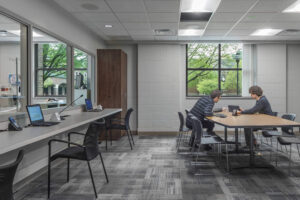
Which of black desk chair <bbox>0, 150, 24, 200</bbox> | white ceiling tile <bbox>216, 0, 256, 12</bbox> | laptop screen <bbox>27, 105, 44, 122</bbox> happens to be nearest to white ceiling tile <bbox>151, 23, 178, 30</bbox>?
white ceiling tile <bbox>216, 0, 256, 12</bbox>

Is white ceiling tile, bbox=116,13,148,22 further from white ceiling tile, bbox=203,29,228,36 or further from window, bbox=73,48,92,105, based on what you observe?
white ceiling tile, bbox=203,29,228,36

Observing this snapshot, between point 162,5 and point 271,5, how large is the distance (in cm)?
172

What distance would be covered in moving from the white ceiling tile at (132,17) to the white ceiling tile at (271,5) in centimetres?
190

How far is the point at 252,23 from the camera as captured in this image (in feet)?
16.1

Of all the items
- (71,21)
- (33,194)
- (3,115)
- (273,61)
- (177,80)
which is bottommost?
(33,194)

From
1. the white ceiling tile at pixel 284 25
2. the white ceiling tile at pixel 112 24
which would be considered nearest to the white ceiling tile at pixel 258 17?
the white ceiling tile at pixel 284 25

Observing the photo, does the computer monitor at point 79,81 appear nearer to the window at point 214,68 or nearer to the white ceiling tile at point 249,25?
the window at point 214,68

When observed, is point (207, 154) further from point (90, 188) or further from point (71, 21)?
point (71, 21)

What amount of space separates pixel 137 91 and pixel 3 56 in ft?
10.8

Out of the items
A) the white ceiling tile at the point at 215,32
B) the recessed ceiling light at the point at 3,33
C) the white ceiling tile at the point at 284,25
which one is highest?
the white ceiling tile at the point at 215,32

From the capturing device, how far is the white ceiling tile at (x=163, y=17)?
14.3 feet

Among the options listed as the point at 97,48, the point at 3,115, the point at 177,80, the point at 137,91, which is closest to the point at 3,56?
the point at 97,48

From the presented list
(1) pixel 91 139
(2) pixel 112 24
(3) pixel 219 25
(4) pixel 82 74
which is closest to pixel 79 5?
(2) pixel 112 24

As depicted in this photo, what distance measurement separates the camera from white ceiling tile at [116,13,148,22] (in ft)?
14.4
